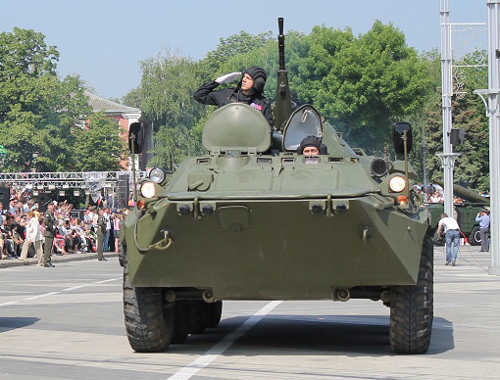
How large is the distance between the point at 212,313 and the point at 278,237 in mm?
3821

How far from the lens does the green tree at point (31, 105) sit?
89.0 meters

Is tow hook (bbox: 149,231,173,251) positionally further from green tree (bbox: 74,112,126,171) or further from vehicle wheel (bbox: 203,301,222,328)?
green tree (bbox: 74,112,126,171)

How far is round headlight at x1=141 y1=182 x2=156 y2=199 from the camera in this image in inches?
476

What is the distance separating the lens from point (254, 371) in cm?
1105

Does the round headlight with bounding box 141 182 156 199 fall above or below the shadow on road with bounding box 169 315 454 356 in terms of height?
above

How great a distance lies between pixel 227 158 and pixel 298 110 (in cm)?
123

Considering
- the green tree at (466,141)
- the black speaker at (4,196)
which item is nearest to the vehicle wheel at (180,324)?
the black speaker at (4,196)

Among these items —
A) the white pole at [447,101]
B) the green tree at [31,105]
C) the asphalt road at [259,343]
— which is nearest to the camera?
the asphalt road at [259,343]

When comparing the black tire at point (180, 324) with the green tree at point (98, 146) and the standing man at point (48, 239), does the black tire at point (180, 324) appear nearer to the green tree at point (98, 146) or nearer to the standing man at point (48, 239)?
the standing man at point (48, 239)

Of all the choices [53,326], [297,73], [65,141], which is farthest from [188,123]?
[53,326]

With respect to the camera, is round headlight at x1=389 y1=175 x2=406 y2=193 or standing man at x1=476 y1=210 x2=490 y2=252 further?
standing man at x1=476 y1=210 x2=490 y2=252

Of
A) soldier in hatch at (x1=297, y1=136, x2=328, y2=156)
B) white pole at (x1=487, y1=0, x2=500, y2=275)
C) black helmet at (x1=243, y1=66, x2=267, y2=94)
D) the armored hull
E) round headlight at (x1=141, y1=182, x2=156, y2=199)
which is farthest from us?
white pole at (x1=487, y1=0, x2=500, y2=275)

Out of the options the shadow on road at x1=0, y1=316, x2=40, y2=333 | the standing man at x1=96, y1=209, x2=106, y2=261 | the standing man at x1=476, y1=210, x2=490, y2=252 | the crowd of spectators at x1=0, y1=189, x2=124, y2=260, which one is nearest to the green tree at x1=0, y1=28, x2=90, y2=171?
the crowd of spectators at x1=0, y1=189, x2=124, y2=260

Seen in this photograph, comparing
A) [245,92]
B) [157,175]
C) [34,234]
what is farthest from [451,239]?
[157,175]
